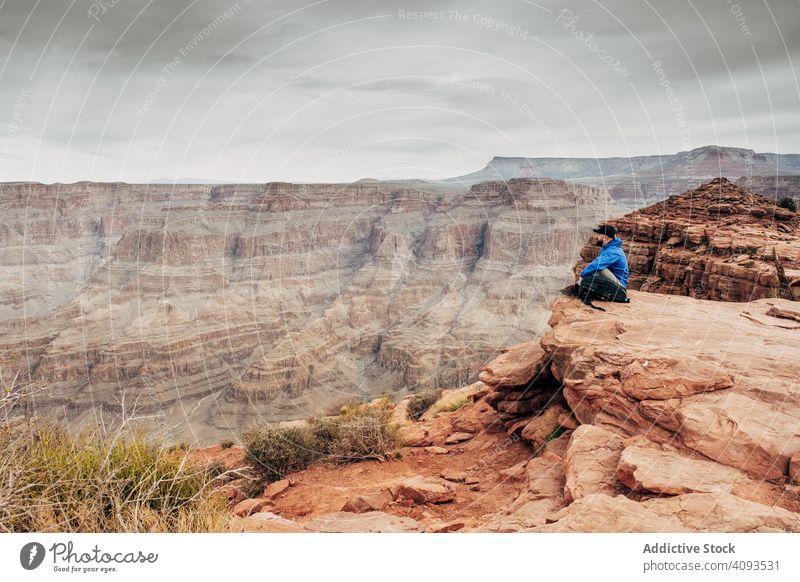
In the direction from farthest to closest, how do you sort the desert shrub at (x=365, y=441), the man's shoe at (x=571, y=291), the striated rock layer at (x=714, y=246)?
the striated rock layer at (x=714, y=246) < the man's shoe at (x=571, y=291) < the desert shrub at (x=365, y=441)

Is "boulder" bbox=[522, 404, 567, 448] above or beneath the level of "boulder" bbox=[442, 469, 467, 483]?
above

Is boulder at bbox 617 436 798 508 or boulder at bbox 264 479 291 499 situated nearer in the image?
boulder at bbox 617 436 798 508

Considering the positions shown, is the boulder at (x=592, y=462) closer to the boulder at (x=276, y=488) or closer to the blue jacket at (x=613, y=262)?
the blue jacket at (x=613, y=262)

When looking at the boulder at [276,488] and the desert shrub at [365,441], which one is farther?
the desert shrub at [365,441]

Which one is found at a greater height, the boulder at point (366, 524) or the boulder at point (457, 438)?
the boulder at point (366, 524)

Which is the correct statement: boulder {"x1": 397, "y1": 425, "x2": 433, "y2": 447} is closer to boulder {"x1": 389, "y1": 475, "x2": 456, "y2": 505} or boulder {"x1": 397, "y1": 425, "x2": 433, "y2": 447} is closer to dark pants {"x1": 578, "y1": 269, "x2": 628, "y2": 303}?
boulder {"x1": 389, "y1": 475, "x2": 456, "y2": 505}

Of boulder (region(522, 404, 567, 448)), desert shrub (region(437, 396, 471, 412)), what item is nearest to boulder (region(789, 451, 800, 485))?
boulder (region(522, 404, 567, 448))

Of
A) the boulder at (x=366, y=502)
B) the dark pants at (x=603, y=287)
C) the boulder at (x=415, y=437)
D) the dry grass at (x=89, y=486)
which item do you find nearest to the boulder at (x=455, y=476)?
the boulder at (x=366, y=502)
